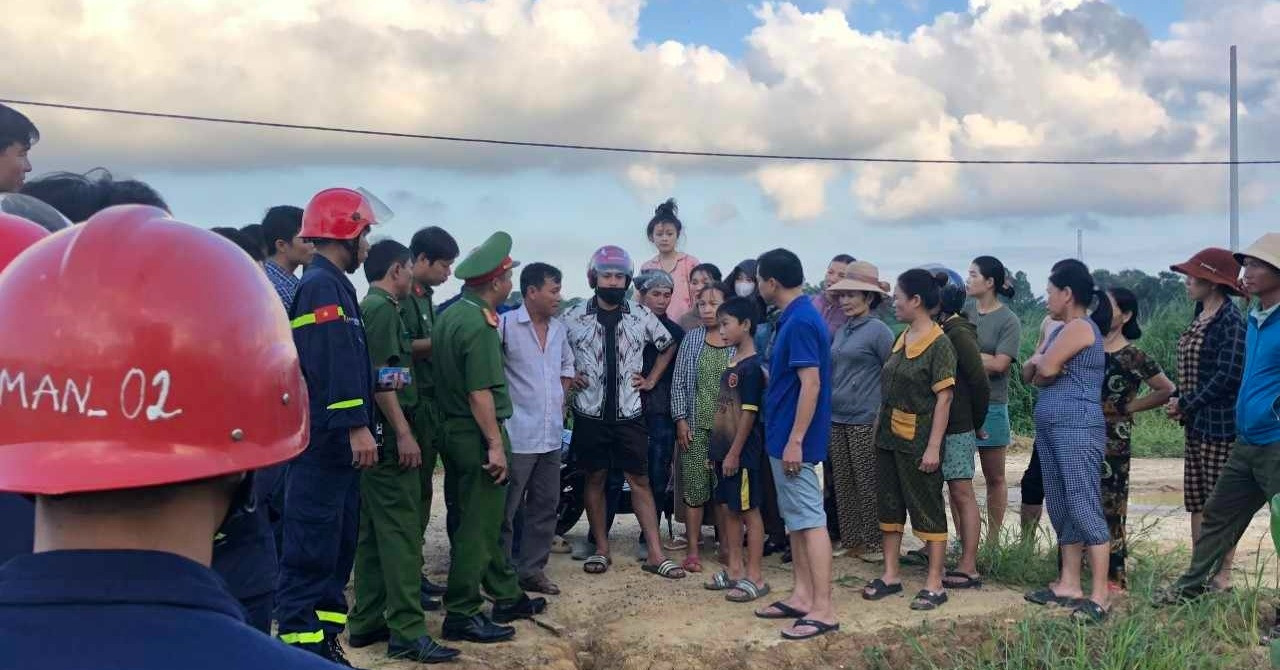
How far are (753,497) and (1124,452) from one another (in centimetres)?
204

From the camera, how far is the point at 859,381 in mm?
6691

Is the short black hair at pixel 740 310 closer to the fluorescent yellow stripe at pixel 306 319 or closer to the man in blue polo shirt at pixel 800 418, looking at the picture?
the man in blue polo shirt at pixel 800 418

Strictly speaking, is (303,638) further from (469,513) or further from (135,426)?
(135,426)

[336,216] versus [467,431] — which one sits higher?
[336,216]

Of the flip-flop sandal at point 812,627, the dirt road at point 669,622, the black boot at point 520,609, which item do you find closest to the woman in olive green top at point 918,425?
the dirt road at point 669,622

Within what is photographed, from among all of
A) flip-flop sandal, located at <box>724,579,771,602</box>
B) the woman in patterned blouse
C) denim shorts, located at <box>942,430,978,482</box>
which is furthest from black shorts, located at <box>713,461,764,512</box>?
the woman in patterned blouse

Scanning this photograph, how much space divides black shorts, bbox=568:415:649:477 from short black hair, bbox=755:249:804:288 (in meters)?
1.53

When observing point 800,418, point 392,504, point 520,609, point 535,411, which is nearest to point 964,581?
point 800,418

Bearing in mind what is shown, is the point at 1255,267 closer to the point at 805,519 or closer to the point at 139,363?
the point at 805,519

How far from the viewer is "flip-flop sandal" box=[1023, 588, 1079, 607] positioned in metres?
5.81

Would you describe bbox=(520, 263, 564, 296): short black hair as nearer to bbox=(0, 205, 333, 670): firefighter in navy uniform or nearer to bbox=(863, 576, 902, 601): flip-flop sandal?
bbox=(863, 576, 902, 601): flip-flop sandal

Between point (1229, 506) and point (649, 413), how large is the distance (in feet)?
10.7

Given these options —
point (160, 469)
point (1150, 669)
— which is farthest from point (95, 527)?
point (1150, 669)

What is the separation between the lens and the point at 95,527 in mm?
1207
